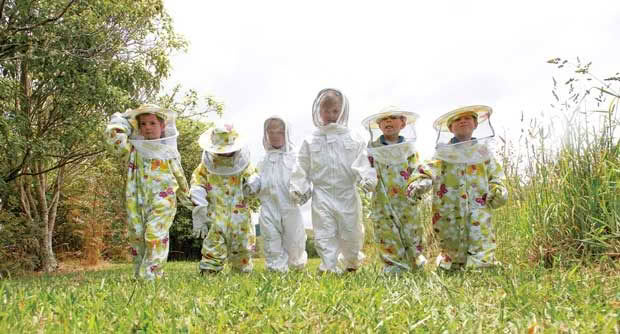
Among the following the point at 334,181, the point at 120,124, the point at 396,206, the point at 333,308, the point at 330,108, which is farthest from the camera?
the point at 330,108

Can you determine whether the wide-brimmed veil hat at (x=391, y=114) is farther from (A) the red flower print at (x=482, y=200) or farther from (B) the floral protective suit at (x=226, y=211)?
(B) the floral protective suit at (x=226, y=211)

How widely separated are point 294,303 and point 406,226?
2.90 meters

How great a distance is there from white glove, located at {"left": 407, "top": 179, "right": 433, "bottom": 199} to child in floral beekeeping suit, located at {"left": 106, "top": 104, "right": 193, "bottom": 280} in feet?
8.86

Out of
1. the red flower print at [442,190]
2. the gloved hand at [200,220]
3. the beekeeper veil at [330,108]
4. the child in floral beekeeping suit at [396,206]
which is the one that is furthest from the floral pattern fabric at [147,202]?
the red flower print at [442,190]

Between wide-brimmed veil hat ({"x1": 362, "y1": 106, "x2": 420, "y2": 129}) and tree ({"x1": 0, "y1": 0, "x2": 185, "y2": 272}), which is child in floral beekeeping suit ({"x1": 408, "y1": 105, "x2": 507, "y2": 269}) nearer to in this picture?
wide-brimmed veil hat ({"x1": 362, "y1": 106, "x2": 420, "y2": 129})

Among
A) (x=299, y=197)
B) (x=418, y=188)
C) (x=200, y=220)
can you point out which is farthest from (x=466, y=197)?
(x=200, y=220)

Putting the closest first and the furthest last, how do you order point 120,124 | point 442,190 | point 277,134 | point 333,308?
1. point 333,308
2. point 442,190
3. point 120,124
4. point 277,134

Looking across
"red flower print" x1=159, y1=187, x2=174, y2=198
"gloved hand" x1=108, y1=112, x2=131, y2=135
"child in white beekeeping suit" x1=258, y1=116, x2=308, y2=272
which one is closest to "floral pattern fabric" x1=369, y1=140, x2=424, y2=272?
"child in white beekeeping suit" x1=258, y1=116, x2=308, y2=272

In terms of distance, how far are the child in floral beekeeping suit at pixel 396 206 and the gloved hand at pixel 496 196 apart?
0.82m

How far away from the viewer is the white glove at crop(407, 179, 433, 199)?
5.28 metres

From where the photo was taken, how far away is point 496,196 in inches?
208

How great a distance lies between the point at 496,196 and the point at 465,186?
33 centimetres

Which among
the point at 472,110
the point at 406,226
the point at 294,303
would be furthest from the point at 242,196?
the point at 294,303

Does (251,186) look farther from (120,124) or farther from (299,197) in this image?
(120,124)
